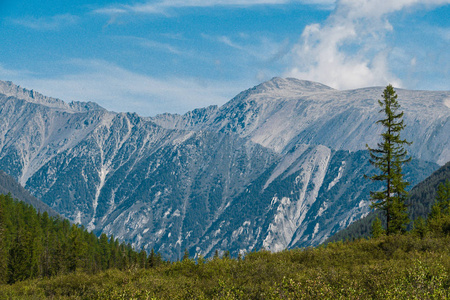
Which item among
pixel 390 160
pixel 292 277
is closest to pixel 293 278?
pixel 292 277

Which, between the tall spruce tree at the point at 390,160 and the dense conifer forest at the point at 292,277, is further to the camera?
the tall spruce tree at the point at 390,160

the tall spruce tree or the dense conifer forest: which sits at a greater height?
the tall spruce tree

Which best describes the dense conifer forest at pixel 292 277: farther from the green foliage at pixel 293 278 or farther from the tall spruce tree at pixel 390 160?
the tall spruce tree at pixel 390 160

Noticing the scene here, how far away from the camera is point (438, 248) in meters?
25.1

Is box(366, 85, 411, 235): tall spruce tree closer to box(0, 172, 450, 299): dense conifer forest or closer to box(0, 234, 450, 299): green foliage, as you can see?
box(0, 172, 450, 299): dense conifer forest

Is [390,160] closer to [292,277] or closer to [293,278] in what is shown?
[292,277]

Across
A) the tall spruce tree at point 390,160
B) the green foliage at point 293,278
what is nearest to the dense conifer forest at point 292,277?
the green foliage at point 293,278

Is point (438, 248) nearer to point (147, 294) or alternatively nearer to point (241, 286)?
point (241, 286)

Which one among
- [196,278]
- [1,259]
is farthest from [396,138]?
[1,259]

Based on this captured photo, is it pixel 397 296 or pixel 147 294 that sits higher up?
pixel 397 296

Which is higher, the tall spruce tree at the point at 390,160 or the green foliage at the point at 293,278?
the tall spruce tree at the point at 390,160

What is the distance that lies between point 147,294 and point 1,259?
70.6m

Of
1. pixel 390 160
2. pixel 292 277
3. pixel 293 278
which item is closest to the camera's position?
pixel 293 278

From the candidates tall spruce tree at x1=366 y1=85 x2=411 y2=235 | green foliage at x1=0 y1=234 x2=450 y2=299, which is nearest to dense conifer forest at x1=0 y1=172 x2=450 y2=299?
green foliage at x1=0 y1=234 x2=450 y2=299
